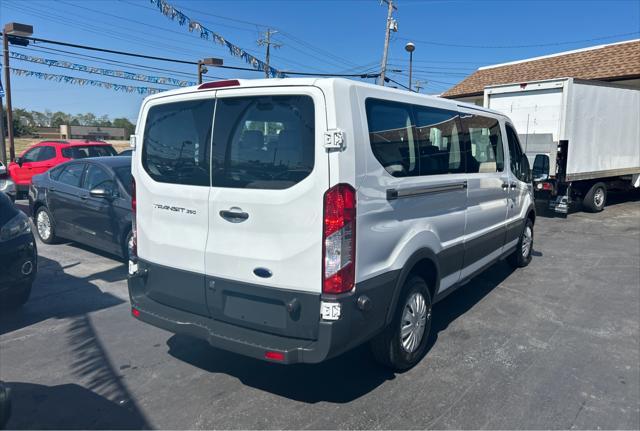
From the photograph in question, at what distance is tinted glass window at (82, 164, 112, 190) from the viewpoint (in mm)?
6910

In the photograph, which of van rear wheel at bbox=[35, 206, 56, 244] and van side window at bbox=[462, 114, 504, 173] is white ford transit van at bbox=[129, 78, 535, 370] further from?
van rear wheel at bbox=[35, 206, 56, 244]

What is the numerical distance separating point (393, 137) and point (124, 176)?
4.67 meters

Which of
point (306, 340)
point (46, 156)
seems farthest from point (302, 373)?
point (46, 156)

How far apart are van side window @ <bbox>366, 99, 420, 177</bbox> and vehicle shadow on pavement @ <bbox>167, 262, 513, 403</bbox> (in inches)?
64.3

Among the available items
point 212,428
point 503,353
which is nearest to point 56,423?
point 212,428

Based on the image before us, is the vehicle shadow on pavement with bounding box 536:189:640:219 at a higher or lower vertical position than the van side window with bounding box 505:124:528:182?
lower

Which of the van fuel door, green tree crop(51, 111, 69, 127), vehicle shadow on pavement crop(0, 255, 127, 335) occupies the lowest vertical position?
vehicle shadow on pavement crop(0, 255, 127, 335)

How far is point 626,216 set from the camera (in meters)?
12.5

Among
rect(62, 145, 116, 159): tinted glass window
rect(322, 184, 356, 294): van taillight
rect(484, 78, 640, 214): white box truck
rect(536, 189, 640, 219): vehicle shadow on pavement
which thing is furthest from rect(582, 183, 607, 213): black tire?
rect(62, 145, 116, 159): tinted glass window

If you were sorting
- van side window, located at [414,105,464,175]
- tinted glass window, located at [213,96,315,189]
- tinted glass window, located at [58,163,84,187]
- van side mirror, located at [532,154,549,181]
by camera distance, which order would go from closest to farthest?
tinted glass window, located at [213,96,315,189], van side window, located at [414,105,464,175], tinted glass window, located at [58,163,84,187], van side mirror, located at [532,154,549,181]

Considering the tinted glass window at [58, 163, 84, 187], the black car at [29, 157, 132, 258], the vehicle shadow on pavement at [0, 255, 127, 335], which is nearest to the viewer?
the vehicle shadow on pavement at [0, 255, 127, 335]

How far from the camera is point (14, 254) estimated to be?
4.71 m

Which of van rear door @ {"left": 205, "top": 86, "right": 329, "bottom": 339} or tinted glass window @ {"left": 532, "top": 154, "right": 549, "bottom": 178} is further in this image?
tinted glass window @ {"left": 532, "top": 154, "right": 549, "bottom": 178}

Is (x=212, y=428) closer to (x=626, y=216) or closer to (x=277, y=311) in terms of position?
(x=277, y=311)
